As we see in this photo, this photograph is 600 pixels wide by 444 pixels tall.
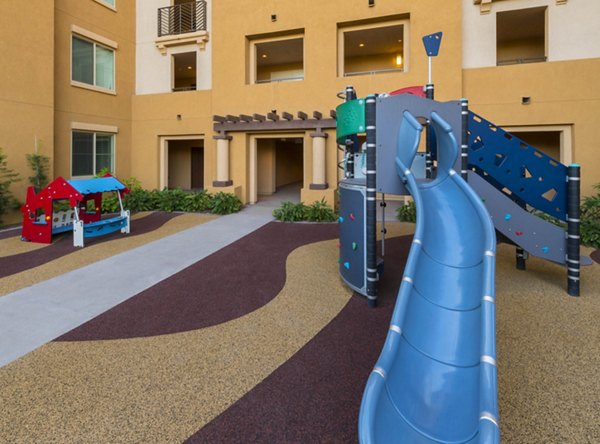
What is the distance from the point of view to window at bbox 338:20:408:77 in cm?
1271

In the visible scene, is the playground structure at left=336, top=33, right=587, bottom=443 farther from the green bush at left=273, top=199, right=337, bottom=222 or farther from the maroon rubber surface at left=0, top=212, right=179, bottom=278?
the maroon rubber surface at left=0, top=212, right=179, bottom=278

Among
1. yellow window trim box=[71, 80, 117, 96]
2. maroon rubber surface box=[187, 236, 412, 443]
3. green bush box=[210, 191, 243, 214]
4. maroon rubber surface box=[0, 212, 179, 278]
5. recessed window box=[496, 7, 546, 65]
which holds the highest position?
recessed window box=[496, 7, 546, 65]

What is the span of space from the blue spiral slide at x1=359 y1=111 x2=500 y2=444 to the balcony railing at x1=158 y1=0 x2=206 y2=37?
1469 centimetres

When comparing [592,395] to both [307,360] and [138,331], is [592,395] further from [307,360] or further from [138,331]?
[138,331]

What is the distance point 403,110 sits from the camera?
5.00 m

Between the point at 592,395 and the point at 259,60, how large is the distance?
55.7 ft

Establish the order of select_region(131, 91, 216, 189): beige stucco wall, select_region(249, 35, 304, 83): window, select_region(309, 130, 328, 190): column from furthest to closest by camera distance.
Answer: select_region(131, 91, 216, 189): beige stucco wall → select_region(249, 35, 304, 83): window → select_region(309, 130, 328, 190): column

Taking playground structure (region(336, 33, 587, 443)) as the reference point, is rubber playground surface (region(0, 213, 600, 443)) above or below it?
below

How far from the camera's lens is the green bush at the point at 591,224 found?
27.3 feet

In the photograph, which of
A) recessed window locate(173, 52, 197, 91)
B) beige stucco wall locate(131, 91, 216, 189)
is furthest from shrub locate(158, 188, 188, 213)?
recessed window locate(173, 52, 197, 91)

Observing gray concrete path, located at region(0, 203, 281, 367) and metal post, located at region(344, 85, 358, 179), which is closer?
gray concrete path, located at region(0, 203, 281, 367)

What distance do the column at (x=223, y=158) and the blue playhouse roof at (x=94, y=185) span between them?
4.84 metres

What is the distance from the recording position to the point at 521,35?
13516mm

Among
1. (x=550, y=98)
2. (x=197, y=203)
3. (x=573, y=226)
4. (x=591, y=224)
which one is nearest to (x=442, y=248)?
(x=573, y=226)
